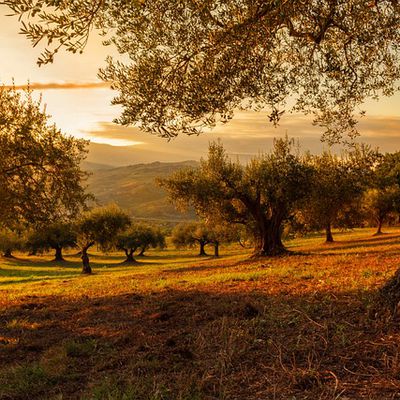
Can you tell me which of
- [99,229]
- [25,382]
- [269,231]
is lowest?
[25,382]

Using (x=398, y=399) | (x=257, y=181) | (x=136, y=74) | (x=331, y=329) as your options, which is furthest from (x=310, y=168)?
(x=398, y=399)

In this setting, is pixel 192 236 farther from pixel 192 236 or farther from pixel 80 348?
pixel 80 348

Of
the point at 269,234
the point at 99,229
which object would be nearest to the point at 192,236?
the point at 99,229

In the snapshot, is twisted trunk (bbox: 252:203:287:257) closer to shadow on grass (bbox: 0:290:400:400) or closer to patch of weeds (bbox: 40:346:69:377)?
shadow on grass (bbox: 0:290:400:400)

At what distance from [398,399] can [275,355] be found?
90.1 inches

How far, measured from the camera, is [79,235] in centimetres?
5766

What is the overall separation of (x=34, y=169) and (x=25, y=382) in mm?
15177

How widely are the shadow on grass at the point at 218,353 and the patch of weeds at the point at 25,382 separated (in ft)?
0.06

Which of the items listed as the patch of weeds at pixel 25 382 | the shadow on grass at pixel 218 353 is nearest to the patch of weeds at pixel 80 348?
the shadow on grass at pixel 218 353

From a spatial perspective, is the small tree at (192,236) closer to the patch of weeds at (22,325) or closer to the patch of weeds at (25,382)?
the patch of weeds at (22,325)

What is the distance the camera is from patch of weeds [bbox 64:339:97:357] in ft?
27.7

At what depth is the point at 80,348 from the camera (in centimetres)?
870

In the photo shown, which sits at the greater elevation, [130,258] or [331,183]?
[331,183]

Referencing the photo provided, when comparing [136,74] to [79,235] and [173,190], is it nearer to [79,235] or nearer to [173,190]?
[173,190]
